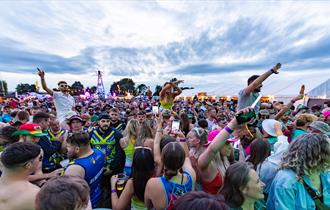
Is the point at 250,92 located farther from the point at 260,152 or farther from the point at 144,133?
the point at 144,133

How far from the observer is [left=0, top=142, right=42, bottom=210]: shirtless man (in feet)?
5.74

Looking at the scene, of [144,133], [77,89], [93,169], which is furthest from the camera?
[77,89]

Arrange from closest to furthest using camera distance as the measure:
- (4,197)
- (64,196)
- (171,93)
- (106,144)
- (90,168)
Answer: (64,196)
(4,197)
(90,168)
(106,144)
(171,93)

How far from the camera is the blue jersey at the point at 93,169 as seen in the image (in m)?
2.57

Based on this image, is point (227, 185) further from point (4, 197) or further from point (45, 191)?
point (4, 197)

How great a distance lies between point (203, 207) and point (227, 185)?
3.32 ft

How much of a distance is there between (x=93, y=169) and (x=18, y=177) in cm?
87

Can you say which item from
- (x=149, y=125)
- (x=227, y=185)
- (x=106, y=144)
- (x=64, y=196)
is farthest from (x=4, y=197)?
(x=149, y=125)

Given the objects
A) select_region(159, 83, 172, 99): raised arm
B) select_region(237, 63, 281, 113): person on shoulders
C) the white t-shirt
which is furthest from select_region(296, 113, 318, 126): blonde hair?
the white t-shirt

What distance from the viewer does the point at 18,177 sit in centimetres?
191

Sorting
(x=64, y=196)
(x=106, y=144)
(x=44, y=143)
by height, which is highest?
(x=64, y=196)

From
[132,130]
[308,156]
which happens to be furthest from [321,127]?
[132,130]

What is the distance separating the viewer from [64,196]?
134 centimetres

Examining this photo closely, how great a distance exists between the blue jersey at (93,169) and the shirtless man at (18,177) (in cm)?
58
